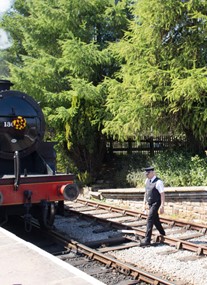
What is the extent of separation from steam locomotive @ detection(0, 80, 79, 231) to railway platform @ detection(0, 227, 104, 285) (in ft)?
5.49

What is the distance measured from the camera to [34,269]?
4.02m

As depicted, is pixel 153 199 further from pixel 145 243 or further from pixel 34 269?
pixel 34 269

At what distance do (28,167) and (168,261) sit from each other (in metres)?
3.61

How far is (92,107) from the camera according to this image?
12602 millimetres

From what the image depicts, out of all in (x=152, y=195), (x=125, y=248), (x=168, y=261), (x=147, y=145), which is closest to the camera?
(x=168, y=261)

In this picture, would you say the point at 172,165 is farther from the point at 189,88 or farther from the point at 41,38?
the point at 41,38

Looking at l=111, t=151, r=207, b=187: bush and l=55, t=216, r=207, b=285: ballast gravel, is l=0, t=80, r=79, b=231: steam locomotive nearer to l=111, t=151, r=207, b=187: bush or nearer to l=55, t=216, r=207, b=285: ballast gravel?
l=55, t=216, r=207, b=285: ballast gravel

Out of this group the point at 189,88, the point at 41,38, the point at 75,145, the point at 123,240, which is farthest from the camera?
the point at 41,38

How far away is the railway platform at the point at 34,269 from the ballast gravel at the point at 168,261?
5.37 feet

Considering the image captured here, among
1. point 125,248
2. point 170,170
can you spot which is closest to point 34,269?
point 125,248

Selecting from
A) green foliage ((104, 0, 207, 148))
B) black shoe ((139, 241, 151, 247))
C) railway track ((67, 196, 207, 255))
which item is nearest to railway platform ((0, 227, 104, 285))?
black shoe ((139, 241, 151, 247))

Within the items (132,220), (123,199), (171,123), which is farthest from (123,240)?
(171,123)

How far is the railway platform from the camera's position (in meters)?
3.67

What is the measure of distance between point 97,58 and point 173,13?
3394 mm
